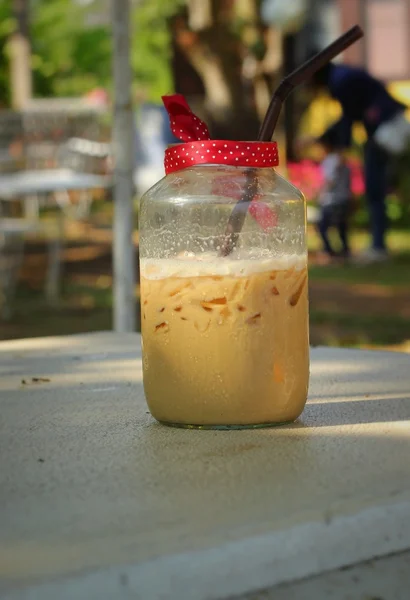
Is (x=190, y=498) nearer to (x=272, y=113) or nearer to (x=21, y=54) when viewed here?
(x=272, y=113)

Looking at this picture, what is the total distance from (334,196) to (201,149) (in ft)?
27.5

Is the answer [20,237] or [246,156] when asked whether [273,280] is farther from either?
[20,237]

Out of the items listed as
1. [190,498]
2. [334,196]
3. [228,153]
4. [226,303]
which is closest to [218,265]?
[226,303]

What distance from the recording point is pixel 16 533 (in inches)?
50.0

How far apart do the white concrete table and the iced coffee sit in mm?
39

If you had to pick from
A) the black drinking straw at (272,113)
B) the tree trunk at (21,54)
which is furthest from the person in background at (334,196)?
the black drinking straw at (272,113)

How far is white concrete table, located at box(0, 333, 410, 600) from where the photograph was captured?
3.85 feet

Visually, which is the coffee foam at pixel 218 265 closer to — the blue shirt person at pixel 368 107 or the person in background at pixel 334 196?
the person in background at pixel 334 196

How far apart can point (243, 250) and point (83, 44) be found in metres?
24.2

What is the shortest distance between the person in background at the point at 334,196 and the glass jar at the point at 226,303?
305 inches

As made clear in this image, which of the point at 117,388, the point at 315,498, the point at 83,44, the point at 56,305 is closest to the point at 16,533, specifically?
the point at 315,498

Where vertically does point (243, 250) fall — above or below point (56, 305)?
above

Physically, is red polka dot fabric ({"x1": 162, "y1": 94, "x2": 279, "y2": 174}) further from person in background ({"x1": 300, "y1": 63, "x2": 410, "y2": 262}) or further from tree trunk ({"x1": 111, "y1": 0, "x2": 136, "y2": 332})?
person in background ({"x1": 300, "y1": 63, "x2": 410, "y2": 262})

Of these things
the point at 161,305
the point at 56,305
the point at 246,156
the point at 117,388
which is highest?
the point at 246,156
